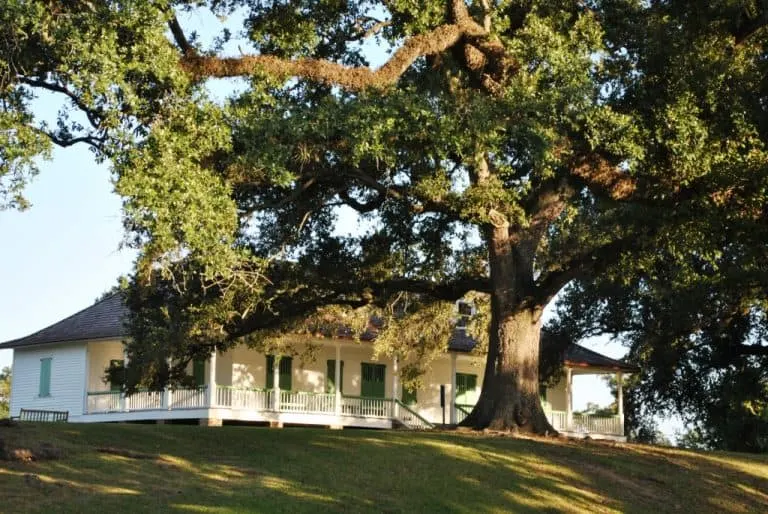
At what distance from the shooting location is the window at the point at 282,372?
41.6 metres

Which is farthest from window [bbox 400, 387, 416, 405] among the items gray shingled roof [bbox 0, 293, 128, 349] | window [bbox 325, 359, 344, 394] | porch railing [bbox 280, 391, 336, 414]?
gray shingled roof [bbox 0, 293, 128, 349]

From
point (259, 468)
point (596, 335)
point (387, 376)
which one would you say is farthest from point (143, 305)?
point (596, 335)

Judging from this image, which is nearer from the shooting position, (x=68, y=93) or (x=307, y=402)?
(x=68, y=93)

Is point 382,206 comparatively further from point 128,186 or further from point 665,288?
point 665,288

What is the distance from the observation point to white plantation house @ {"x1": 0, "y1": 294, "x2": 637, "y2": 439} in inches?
1518

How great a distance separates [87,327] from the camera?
42375 mm

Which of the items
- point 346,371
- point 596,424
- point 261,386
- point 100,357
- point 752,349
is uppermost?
point 752,349

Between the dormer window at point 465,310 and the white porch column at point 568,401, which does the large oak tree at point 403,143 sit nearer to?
the dormer window at point 465,310

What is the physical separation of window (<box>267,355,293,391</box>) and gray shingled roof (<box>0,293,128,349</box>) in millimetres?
5454

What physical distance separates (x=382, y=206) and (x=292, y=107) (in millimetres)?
7444

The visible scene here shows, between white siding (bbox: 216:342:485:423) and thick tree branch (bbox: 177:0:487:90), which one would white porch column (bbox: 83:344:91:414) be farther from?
thick tree branch (bbox: 177:0:487:90)

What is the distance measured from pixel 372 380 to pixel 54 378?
11.9m

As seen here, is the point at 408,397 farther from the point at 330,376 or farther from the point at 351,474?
the point at 351,474

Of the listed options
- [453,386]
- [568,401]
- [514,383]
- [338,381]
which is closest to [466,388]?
[453,386]
